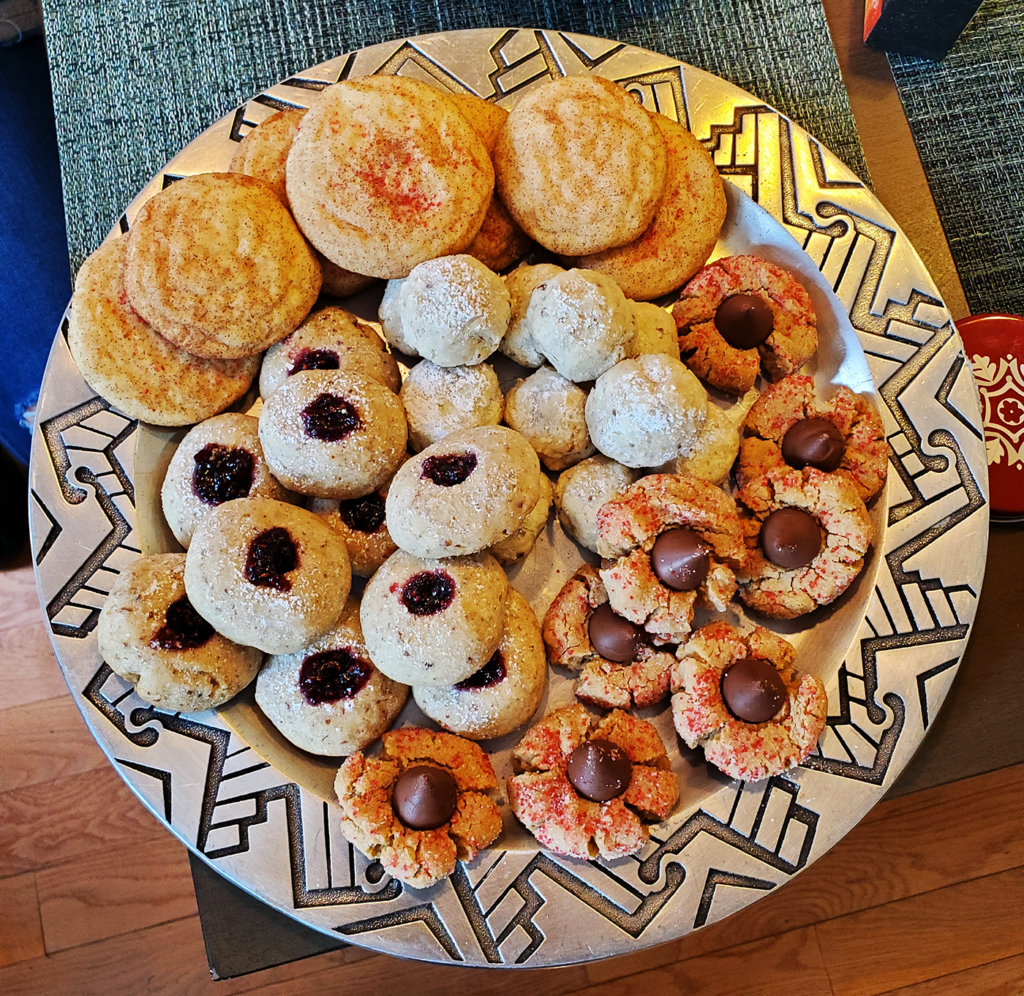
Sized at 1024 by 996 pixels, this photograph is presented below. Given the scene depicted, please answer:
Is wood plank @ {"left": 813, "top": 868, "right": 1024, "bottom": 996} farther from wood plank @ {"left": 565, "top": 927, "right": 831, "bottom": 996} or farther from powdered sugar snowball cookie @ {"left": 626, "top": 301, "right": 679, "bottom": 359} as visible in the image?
powdered sugar snowball cookie @ {"left": 626, "top": 301, "right": 679, "bottom": 359}

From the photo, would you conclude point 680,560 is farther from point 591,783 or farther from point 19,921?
point 19,921

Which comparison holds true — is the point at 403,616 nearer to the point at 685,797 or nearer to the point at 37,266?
the point at 685,797

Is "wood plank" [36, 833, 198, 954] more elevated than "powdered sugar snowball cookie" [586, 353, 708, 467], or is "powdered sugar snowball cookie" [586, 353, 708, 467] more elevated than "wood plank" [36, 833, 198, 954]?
"powdered sugar snowball cookie" [586, 353, 708, 467]

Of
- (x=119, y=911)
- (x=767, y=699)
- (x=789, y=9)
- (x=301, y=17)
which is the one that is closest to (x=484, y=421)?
(x=767, y=699)

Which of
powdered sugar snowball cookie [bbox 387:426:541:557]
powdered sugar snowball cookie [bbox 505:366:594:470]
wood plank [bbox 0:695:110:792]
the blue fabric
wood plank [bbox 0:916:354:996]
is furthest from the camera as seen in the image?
wood plank [bbox 0:695:110:792]

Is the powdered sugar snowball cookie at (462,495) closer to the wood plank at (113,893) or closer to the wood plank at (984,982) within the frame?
the wood plank at (113,893)

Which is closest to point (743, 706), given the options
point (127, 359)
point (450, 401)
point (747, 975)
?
point (450, 401)

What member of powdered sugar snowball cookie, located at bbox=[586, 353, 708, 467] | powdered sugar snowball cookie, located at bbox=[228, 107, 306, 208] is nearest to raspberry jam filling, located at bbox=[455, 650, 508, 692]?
powdered sugar snowball cookie, located at bbox=[586, 353, 708, 467]
